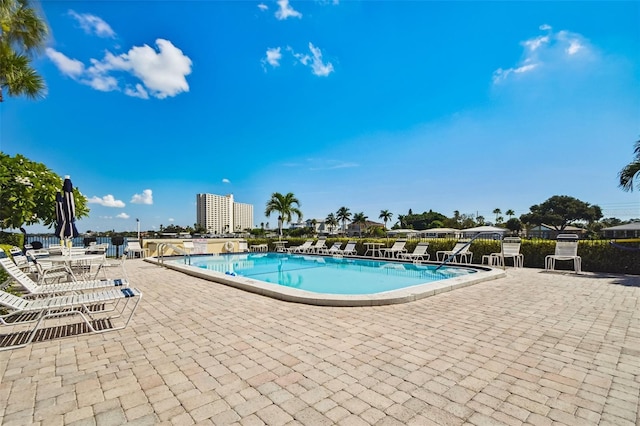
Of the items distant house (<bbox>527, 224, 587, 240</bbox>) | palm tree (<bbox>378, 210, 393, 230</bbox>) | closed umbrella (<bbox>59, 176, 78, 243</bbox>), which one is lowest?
distant house (<bbox>527, 224, 587, 240</bbox>)

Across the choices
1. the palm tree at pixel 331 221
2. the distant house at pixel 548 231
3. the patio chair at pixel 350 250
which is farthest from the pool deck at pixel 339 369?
the palm tree at pixel 331 221

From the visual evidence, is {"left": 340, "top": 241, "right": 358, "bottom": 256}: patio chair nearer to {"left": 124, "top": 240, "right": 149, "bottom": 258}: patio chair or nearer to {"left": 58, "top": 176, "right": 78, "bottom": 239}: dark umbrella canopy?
{"left": 124, "top": 240, "right": 149, "bottom": 258}: patio chair

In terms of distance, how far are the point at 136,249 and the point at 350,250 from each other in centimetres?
1108

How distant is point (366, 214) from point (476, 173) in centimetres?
6211

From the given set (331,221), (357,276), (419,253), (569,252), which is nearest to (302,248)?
(419,253)

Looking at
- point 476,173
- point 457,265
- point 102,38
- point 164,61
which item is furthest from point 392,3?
point 476,173

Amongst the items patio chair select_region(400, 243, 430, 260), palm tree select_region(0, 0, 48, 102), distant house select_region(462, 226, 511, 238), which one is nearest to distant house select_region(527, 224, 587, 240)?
distant house select_region(462, 226, 511, 238)

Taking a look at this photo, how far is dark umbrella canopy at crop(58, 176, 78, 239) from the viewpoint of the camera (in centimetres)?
662

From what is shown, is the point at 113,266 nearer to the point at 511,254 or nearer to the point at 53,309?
the point at 53,309

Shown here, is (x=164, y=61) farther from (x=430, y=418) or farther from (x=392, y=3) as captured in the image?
→ (x=430, y=418)

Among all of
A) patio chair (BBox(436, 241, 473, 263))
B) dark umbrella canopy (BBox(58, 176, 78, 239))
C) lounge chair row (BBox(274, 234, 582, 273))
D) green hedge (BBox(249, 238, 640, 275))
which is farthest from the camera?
patio chair (BBox(436, 241, 473, 263))

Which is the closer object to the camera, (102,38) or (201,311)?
(201,311)

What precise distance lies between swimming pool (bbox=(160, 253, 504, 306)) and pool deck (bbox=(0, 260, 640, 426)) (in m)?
0.52

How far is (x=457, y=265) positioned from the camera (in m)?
11.4
